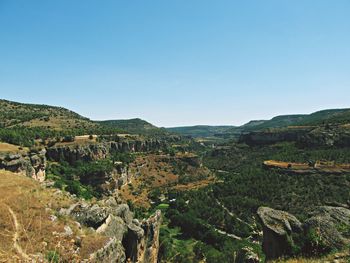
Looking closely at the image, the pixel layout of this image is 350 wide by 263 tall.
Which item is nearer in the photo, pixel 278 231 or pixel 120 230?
pixel 278 231

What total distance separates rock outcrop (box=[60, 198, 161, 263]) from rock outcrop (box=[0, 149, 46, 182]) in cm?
4313

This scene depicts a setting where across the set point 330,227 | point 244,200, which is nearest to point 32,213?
point 330,227

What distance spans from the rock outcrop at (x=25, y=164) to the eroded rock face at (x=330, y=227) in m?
60.4

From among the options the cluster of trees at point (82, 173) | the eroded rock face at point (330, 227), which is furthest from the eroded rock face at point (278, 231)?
the cluster of trees at point (82, 173)

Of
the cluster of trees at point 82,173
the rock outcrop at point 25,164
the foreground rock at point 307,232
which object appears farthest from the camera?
the cluster of trees at point 82,173

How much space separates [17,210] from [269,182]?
75.4 metres

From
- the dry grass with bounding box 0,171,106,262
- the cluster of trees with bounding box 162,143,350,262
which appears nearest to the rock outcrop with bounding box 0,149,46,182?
the cluster of trees with bounding box 162,143,350,262

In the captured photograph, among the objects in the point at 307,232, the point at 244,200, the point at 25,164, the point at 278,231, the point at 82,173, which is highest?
the point at 307,232

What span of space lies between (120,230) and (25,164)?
156 feet

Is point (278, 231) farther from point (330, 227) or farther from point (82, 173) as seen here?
point (82, 173)

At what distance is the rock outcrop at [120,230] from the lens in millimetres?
22822

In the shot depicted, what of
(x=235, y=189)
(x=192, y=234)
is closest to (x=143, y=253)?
(x=192, y=234)

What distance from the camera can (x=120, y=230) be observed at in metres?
24.7

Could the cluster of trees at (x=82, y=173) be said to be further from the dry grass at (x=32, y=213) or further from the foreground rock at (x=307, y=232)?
the foreground rock at (x=307, y=232)
